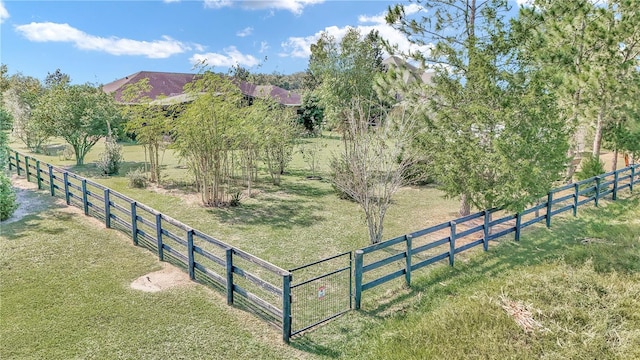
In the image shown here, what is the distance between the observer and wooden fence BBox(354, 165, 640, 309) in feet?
20.3

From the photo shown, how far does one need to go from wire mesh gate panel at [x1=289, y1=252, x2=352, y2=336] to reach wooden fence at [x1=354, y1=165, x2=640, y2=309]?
317mm

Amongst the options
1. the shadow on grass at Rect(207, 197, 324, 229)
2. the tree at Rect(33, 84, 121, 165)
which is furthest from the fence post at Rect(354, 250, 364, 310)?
the tree at Rect(33, 84, 121, 165)

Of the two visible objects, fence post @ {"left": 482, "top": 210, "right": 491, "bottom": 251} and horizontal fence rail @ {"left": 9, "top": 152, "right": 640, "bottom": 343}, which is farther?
fence post @ {"left": 482, "top": 210, "right": 491, "bottom": 251}

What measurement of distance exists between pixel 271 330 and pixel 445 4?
8.53m

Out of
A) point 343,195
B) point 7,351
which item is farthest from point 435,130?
point 7,351

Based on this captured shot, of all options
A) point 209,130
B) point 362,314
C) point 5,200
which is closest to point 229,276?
point 362,314

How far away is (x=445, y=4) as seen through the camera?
31.7ft

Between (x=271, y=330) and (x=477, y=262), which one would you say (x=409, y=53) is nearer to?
(x=477, y=262)

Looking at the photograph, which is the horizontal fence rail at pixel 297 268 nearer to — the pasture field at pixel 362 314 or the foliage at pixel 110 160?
the pasture field at pixel 362 314

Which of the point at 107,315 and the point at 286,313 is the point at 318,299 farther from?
the point at 107,315

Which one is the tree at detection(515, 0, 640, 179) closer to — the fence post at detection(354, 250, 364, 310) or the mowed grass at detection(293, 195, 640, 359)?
the mowed grass at detection(293, 195, 640, 359)

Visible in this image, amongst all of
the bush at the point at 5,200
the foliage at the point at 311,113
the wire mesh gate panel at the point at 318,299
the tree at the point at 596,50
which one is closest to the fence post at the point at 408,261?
the wire mesh gate panel at the point at 318,299

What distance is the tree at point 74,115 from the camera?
55.7 ft

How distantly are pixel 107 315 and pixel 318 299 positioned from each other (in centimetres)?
306
